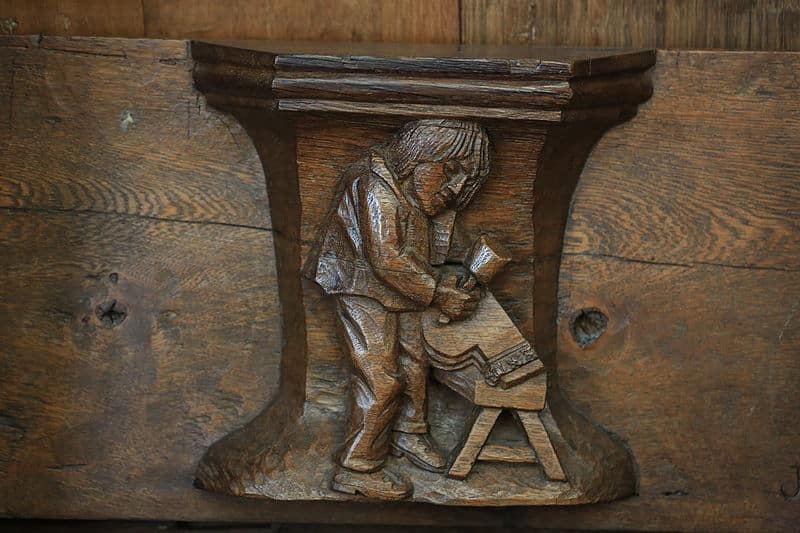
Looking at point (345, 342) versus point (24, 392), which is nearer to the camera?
point (345, 342)

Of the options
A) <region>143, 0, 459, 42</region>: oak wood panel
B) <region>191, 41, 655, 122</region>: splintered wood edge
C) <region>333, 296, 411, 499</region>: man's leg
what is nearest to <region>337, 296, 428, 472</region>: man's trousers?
<region>333, 296, 411, 499</region>: man's leg

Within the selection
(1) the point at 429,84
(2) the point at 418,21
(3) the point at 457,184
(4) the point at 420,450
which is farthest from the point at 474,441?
(2) the point at 418,21

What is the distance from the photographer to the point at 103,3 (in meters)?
1.41

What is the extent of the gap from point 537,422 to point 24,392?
2.17 feet

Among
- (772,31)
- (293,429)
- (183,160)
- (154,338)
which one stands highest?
(772,31)

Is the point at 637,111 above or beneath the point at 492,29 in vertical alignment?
beneath

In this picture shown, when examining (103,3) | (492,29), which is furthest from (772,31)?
(103,3)

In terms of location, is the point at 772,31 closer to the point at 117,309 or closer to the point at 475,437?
the point at 475,437

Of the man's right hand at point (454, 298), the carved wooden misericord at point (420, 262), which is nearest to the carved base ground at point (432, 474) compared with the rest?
the carved wooden misericord at point (420, 262)

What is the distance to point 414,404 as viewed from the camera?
4.35 feet

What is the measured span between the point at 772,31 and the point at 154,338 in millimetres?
874

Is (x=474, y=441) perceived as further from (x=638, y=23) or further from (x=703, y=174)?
(x=638, y=23)

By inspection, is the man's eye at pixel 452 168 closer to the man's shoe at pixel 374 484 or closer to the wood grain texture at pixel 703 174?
the wood grain texture at pixel 703 174

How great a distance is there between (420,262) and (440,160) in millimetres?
120
